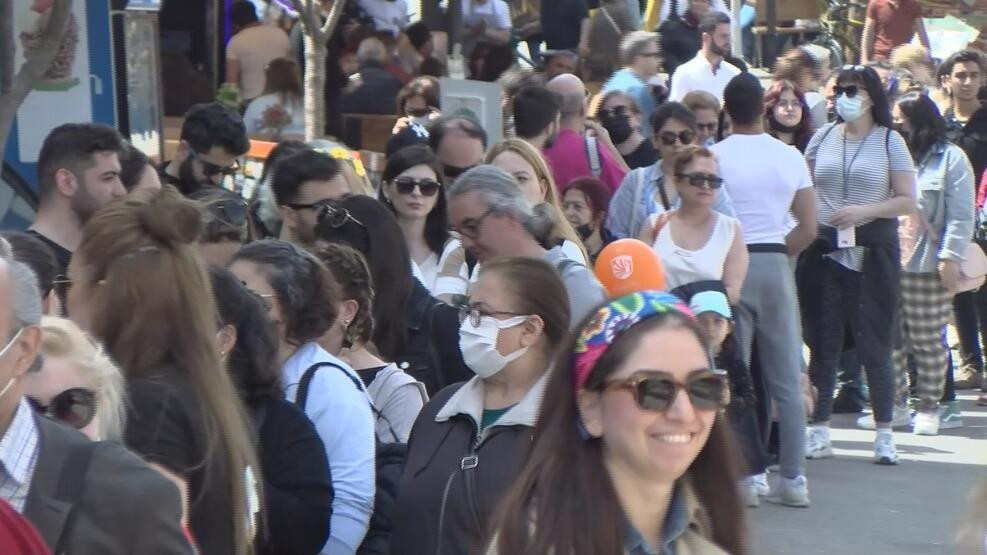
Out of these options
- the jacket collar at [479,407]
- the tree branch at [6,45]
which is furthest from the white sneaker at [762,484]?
the jacket collar at [479,407]

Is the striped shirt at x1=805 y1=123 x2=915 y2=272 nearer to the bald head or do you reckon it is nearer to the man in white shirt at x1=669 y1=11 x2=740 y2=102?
the bald head

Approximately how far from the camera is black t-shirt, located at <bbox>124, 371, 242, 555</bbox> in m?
3.77

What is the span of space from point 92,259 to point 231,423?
0.60 m

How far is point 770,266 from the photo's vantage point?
8.87 m

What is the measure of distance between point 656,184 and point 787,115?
2239mm

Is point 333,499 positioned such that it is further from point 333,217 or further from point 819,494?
point 819,494

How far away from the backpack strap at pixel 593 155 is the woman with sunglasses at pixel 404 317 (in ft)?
13.0

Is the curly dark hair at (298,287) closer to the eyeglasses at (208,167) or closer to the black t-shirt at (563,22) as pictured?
the eyeglasses at (208,167)

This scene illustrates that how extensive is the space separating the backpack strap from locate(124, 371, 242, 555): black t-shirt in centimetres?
631

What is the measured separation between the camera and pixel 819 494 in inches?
361

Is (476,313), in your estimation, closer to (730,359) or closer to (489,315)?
(489,315)

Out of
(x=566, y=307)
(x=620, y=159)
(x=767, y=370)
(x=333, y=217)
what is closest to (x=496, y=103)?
(x=620, y=159)

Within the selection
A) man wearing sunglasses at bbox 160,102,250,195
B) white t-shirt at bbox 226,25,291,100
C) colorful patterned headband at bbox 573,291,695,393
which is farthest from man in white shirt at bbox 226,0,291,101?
colorful patterned headband at bbox 573,291,695,393

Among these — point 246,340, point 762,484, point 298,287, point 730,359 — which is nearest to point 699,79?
point 762,484
